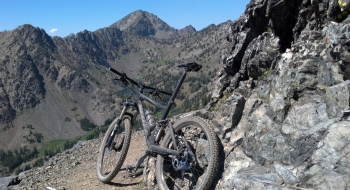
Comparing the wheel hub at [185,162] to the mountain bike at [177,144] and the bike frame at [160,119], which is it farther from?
the bike frame at [160,119]

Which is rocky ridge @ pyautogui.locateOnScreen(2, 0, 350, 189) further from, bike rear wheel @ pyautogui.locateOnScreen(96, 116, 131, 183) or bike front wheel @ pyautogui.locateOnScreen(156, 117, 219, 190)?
bike rear wheel @ pyautogui.locateOnScreen(96, 116, 131, 183)

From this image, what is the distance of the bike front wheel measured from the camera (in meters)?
7.74

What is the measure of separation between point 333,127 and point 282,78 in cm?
248

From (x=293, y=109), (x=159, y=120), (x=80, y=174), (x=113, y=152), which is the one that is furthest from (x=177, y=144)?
(x=80, y=174)

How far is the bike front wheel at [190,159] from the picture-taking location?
7742mm

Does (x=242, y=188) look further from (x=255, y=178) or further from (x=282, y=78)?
(x=282, y=78)

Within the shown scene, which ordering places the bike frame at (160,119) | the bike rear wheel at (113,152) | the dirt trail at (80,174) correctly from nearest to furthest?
the bike frame at (160,119), the bike rear wheel at (113,152), the dirt trail at (80,174)

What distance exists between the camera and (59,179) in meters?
15.2

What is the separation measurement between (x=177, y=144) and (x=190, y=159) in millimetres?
563

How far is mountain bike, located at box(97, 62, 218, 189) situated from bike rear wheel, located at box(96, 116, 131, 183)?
0.04m

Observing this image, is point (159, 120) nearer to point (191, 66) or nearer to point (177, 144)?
point (177, 144)

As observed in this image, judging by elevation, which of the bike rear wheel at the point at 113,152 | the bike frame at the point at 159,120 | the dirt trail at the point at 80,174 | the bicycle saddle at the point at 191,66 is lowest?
the dirt trail at the point at 80,174

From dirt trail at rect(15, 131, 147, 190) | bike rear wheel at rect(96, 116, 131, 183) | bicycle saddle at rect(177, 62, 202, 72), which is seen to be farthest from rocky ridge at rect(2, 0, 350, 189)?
dirt trail at rect(15, 131, 147, 190)

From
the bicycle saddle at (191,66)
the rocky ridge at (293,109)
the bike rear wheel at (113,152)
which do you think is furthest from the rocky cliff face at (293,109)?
the bike rear wheel at (113,152)
